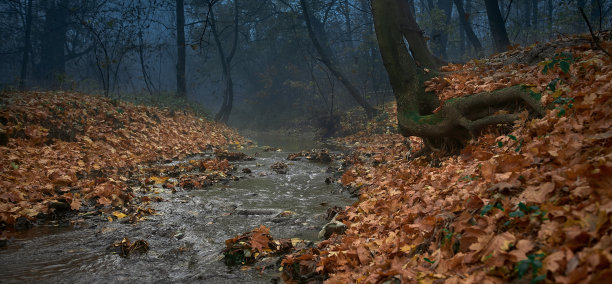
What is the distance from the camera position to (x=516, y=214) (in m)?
2.02

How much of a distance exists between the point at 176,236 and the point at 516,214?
3518mm

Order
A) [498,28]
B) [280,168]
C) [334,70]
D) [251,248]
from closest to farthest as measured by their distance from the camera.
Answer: [251,248], [280,168], [498,28], [334,70]

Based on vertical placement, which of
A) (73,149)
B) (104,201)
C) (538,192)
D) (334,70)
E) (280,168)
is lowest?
(280,168)

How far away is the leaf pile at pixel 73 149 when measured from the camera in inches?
189

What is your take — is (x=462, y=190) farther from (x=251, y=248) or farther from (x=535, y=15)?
(x=535, y=15)

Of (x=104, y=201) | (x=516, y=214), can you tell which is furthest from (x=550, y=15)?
(x=104, y=201)

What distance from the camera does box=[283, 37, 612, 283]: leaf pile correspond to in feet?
5.46

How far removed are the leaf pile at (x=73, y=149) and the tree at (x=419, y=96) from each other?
4909 millimetres

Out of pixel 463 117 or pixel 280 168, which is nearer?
pixel 463 117

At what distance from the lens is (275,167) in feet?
28.6

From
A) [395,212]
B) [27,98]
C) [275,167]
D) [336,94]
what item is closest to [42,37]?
[27,98]

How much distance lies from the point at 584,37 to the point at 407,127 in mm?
2740

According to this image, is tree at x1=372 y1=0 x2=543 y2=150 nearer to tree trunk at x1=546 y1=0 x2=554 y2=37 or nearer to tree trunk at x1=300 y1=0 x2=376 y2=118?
tree trunk at x1=300 y1=0 x2=376 y2=118

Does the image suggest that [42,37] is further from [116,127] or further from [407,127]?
[407,127]
